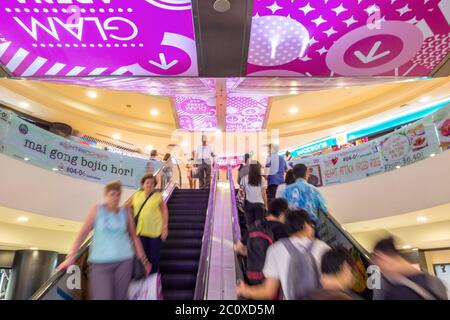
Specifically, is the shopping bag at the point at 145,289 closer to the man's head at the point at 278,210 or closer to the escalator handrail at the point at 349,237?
the man's head at the point at 278,210

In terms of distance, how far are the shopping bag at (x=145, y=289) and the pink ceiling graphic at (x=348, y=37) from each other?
259cm

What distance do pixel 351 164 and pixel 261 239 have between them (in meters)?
6.86

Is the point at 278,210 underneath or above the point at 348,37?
underneath

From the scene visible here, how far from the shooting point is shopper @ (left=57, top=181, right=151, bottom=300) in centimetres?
262

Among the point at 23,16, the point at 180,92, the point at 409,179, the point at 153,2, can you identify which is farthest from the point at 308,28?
the point at 409,179

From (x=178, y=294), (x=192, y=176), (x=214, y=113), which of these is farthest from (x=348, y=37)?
(x=192, y=176)

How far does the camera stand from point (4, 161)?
22.0ft

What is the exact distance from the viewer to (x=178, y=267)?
433cm

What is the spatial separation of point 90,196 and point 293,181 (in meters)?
5.83

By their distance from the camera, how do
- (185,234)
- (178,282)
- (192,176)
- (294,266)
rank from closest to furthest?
(294,266), (178,282), (185,234), (192,176)

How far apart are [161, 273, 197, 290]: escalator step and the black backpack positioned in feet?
3.63

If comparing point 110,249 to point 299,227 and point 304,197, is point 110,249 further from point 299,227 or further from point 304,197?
point 304,197

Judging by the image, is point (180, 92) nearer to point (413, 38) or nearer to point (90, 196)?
point (413, 38)

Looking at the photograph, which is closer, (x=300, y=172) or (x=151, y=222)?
(x=151, y=222)
